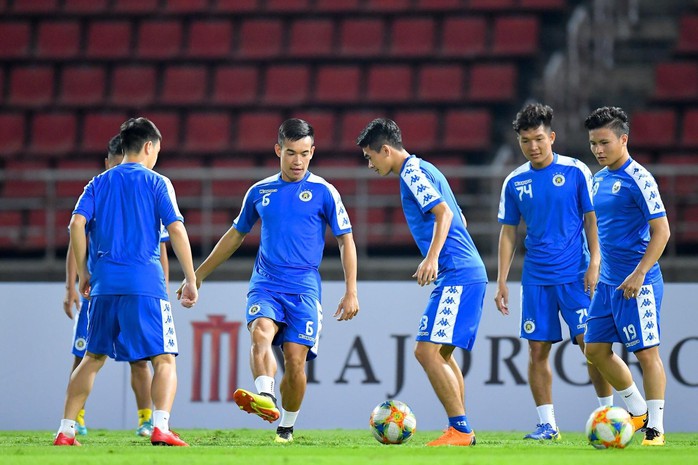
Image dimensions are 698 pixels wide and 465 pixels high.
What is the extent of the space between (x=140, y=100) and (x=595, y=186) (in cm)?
767

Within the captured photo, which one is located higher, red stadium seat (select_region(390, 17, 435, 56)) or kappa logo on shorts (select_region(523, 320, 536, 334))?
red stadium seat (select_region(390, 17, 435, 56))

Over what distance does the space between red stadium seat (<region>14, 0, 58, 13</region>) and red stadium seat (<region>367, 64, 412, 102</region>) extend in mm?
4009

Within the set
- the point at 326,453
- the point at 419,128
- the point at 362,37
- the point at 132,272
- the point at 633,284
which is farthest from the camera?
the point at 362,37

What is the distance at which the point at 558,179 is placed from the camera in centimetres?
697

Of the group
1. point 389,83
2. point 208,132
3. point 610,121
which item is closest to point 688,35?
point 389,83

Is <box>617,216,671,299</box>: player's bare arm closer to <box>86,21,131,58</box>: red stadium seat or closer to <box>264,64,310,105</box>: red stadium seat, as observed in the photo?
<box>264,64,310,105</box>: red stadium seat

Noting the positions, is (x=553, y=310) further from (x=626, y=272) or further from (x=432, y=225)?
(x=432, y=225)

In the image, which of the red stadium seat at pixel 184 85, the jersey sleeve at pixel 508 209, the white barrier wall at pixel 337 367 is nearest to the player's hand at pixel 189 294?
the jersey sleeve at pixel 508 209

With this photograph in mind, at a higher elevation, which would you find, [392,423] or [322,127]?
[322,127]

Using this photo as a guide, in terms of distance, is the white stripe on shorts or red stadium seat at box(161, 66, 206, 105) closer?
the white stripe on shorts

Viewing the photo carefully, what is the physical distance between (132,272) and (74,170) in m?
6.45

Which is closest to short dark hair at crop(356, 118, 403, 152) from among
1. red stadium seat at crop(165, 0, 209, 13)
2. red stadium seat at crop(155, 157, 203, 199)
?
red stadium seat at crop(155, 157, 203, 199)

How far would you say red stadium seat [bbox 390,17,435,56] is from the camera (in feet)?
44.1

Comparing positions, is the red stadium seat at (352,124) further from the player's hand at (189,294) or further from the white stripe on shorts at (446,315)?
the player's hand at (189,294)
